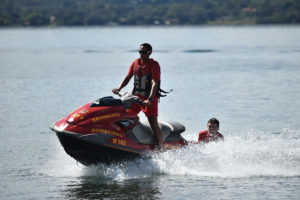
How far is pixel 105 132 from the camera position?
8242 millimetres

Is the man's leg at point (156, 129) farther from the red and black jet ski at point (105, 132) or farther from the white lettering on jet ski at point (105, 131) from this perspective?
the white lettering on jet ski at point (105, 131)

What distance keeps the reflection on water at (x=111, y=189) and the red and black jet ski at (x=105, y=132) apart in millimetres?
326

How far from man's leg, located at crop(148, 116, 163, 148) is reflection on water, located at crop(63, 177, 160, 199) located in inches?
21.7

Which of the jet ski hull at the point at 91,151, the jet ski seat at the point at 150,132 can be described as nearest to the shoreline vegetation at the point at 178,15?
the jet ski seat at the point at 150,132

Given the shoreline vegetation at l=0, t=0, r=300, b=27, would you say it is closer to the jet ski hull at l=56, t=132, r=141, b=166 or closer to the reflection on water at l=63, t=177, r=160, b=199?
the reflection on water at l=63, t=177, r=160, b=199

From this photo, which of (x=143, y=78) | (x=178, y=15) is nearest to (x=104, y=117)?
(x=143, y=78)

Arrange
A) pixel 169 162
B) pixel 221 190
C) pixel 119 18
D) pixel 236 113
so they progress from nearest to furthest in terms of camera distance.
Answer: pixel 221 190
pixel 169 162
pixel 236 113
pixel 119 18

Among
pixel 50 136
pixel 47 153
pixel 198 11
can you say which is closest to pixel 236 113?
pixel 50 136

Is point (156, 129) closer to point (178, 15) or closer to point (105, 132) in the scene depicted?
point (105, 132)

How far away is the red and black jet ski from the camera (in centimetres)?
813

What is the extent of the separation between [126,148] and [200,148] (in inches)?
51.1

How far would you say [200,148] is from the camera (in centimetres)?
926

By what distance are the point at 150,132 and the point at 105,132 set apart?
79 centimetres

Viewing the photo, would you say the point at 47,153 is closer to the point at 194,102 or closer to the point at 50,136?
the point at 50,136
